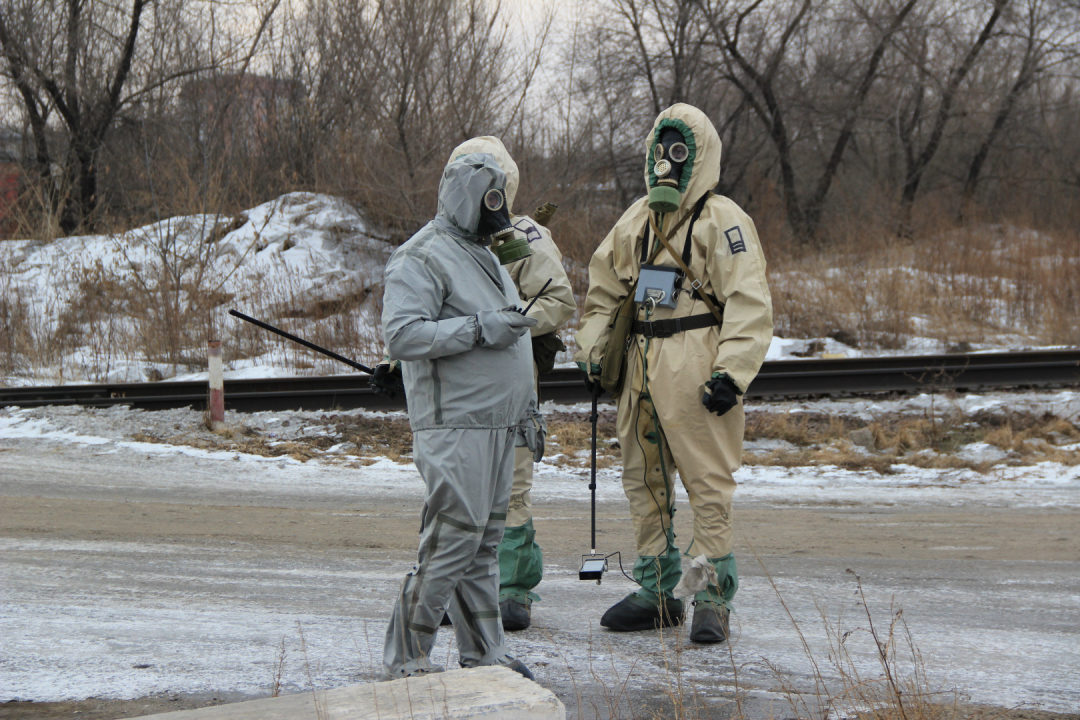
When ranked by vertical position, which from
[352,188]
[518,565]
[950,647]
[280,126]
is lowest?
[950,647]

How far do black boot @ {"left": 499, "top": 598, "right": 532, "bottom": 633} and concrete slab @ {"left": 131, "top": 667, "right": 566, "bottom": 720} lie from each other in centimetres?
128

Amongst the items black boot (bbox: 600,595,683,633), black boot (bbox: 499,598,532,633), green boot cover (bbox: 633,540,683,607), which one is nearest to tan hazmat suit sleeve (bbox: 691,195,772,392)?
green boot cover (bbox: 633,540,683,607)

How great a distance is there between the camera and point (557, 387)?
31.9ft

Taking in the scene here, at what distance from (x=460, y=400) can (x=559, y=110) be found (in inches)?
632

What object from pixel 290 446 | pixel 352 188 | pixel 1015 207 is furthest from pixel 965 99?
pixel 290 446

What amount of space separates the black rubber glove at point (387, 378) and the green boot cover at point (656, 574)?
1.45 meters

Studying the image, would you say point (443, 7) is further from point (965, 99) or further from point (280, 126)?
point (965, 99)

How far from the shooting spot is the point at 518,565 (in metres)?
4.29

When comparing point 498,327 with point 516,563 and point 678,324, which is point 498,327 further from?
point 516,563

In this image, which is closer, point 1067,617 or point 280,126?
point 1067,617

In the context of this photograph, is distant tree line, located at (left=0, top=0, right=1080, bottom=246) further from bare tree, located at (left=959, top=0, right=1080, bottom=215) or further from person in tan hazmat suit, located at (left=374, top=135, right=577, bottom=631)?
person in tan hazmat suit, located at (left=374, top=135, right=577, bottom=631)

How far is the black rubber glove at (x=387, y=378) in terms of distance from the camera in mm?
3625

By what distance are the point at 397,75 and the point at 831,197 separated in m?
12.3

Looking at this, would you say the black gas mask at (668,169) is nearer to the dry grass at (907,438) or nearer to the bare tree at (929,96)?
the dry grass at (907,438)
